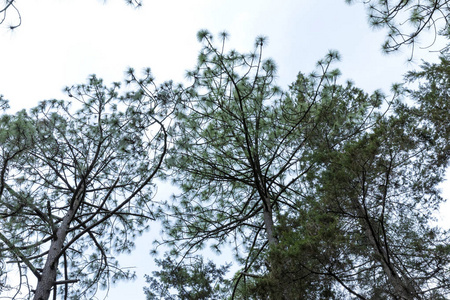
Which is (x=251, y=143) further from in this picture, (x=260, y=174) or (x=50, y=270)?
(x=50, y=270)

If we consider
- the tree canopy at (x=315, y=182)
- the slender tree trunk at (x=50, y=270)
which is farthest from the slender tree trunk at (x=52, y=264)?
the tree canopy at (x=315, y=182)

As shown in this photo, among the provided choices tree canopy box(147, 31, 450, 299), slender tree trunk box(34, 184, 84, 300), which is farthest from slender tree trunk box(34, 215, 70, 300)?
tree canopy box(147, 31, 450, 299)

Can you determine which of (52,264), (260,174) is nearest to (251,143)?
(260,174)

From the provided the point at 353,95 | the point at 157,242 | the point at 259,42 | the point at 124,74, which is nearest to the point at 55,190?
the point at 157,242

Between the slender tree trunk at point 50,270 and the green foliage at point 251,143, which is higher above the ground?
the green foliage at point 251,143

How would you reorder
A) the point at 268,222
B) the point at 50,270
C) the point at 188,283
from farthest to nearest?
1. the point at 188,283
2. the point at 268,222
3. the point at 50,270

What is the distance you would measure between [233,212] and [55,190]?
4.31 metres

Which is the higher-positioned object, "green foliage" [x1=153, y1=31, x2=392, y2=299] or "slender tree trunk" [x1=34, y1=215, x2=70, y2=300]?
"green foliage" [x1=153, y1=31, x2=392, y2=299]

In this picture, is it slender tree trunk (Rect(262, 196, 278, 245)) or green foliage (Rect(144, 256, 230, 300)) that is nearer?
slender tree trunk (Rect(262, 196, 278, 245))

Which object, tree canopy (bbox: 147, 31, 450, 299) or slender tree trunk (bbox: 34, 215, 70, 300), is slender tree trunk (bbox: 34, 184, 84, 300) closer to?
slender tree trunk (bbox: 34, 215, 70, 300)

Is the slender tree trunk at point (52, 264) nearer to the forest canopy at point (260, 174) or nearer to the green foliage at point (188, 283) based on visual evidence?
the forest canopy at point (260, 174)

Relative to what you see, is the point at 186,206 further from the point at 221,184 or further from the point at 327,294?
the point at 327,294

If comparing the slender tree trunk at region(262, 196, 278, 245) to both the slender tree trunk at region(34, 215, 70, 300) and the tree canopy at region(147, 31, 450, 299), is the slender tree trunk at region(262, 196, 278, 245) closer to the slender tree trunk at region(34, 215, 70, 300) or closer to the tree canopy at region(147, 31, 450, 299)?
the tree canopy at region(147, 31, 450, 299)

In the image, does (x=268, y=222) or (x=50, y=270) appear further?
(x=268, y=222)
